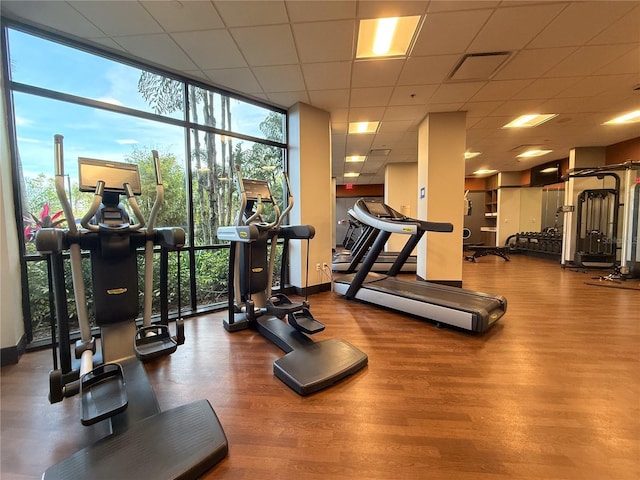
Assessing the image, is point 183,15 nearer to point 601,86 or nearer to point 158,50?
point 158,50

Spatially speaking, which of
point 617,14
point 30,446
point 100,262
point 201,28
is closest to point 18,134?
point 100,262

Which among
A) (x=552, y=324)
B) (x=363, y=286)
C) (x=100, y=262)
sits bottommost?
(x=552, y=324)

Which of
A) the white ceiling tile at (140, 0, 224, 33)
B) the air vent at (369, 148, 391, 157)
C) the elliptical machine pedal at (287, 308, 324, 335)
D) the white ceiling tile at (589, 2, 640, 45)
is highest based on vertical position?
the air vent at (369, 148, 391, 157)

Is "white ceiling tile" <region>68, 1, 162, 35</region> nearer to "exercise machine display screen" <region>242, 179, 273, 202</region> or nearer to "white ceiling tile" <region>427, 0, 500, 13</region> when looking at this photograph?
"exercise machine display screen" <region>242, 179, 273, 202</region>

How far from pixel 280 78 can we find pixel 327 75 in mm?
642

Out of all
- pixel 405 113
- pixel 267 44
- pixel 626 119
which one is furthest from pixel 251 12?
pixel 626 119

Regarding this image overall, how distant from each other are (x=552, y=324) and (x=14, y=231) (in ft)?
19.2

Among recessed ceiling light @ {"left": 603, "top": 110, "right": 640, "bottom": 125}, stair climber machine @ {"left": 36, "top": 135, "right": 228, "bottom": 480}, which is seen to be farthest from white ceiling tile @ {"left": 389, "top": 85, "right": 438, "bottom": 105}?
recessed ceiling light @ {"left": 603, "top": 110, "right": 640, "bottom": 125}

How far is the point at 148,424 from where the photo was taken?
1482 millimetres

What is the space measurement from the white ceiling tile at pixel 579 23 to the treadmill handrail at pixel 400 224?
2.18 m

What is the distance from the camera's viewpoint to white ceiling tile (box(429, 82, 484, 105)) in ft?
12.4

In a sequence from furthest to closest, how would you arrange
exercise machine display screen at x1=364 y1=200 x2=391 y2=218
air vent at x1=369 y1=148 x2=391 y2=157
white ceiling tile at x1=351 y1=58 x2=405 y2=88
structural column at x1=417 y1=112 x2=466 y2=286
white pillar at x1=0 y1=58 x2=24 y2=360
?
air vent at x1=369 y1=148 x2=391 y2=157 < structural column at x1=417 y1=112 x2=466 y2=286 < exercise machine display screen at x1=364 y1=200 x2=391 y2=218 < white ceiling tile at x1=351 y1=58 x2=405 y2=88 < white pillar at x1=0 y1=58 x2=24 y2=360

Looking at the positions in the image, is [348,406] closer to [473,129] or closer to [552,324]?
[552,324]

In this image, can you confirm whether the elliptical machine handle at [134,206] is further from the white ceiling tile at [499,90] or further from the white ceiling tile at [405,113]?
the white ceiling tile at [499,90]
